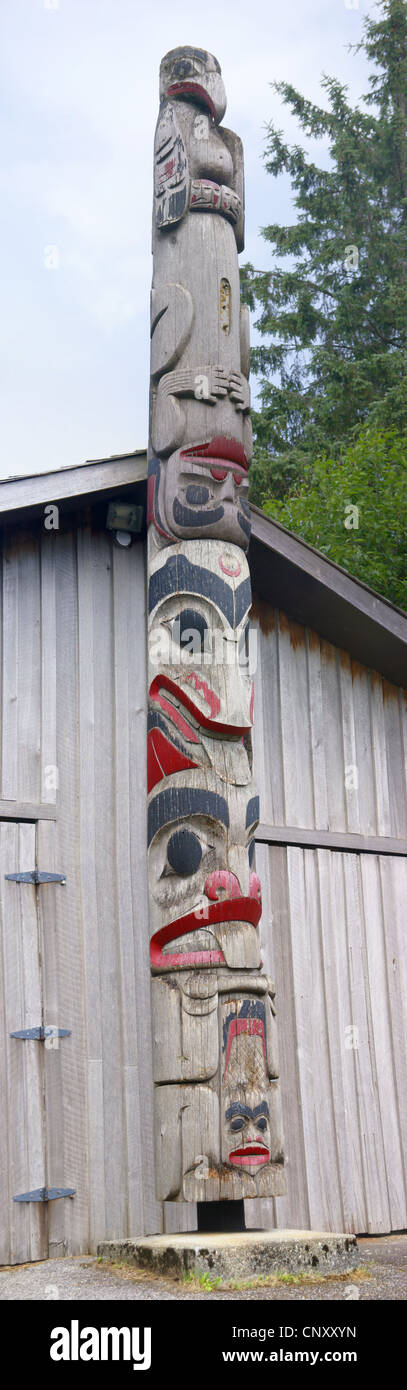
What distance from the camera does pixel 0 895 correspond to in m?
7.13

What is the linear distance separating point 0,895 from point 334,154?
71.1 feet

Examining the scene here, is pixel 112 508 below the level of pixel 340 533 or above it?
below

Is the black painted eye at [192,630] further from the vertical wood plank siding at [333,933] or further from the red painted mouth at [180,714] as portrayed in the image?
the vertical wood plank siding at [333,933]

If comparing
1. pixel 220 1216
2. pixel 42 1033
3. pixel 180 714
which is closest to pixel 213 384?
pixel 180 714

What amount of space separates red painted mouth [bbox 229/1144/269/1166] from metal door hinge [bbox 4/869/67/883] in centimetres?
198

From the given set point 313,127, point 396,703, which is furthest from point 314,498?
point 313,127

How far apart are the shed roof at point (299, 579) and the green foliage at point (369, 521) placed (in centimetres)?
763

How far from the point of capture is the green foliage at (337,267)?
24.0 meters

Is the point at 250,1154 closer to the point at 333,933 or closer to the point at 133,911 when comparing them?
the point at 133,911

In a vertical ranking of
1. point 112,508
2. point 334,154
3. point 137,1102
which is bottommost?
point 137,1102

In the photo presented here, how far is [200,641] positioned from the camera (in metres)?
6.89

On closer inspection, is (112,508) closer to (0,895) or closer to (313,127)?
(0,895)

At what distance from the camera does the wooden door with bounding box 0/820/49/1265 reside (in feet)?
22.2
